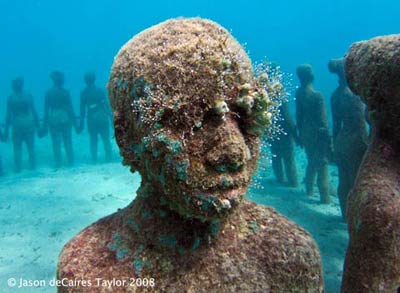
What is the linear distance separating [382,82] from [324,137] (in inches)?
250

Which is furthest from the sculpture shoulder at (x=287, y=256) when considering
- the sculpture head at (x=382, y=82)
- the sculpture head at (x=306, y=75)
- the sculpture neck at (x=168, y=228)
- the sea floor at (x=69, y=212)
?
the sculpture head at (x=306, y=75)

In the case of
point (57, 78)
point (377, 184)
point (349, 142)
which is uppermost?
point (57, 78)

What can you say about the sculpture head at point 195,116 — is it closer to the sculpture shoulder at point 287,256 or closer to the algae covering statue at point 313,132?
the sculpture shoulder at point 287,256

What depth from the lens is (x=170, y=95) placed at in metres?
2.12

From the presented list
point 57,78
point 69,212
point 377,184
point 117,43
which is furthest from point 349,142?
point 117,43

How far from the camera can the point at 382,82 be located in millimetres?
3006

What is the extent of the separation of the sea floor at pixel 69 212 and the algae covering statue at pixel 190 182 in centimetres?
231

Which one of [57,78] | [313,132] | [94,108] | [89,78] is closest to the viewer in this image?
[313,132]

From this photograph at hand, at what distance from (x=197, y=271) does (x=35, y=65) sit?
7552 cm

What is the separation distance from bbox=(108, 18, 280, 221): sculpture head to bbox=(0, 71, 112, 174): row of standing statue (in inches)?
519

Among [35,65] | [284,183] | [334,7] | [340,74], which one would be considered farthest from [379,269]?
[334,7]

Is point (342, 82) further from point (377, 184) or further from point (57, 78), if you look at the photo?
point (57, 78)

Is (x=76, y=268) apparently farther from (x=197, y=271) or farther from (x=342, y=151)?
(x=342, y=151)

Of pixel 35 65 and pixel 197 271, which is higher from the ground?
pixel 35 65
